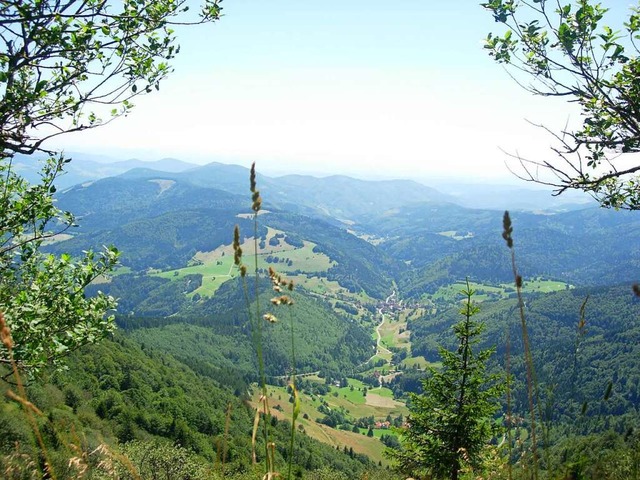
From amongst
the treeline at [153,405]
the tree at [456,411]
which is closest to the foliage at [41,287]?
the tree at [456,411]

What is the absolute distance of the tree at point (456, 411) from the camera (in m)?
14.2

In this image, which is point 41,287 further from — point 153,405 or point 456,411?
point 153,405

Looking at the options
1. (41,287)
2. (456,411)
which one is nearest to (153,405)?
(456,411)

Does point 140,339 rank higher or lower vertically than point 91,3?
lower

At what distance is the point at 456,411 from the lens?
578 inches

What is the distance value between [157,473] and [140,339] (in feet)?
522

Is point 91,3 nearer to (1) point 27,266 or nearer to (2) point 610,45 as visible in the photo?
(1) point 27,266

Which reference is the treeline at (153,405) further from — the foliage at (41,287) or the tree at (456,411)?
the foliage at (41,287)

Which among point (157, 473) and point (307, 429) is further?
point (307, 429)

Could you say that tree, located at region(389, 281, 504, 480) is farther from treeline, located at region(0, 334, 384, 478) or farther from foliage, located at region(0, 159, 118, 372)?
treeline, located at region(0, 334, 384, 478)

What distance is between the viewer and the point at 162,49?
286 inches

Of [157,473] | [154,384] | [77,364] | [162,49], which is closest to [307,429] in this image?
[154,384]

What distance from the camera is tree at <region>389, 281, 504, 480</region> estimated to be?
14.2 metres

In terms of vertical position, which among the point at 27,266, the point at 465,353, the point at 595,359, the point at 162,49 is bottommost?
the point at 595,359
